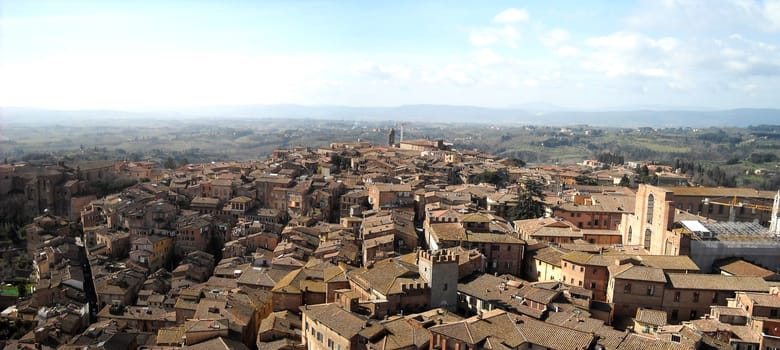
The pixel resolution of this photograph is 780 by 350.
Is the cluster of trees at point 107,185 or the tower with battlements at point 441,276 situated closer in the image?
the tower with battlements at point 441,276

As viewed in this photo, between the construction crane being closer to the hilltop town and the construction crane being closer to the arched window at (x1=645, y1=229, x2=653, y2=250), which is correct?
the hilltop town

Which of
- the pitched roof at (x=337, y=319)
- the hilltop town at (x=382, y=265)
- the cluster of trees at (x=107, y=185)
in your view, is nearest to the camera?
the pitched roof at (x=337, y=319)

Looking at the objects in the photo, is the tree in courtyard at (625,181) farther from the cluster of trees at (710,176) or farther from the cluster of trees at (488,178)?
the cluster of trees at (710,176)

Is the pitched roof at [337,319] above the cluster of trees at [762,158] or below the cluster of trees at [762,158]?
below

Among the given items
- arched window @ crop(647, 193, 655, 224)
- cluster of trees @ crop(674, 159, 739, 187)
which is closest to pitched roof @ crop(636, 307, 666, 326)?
arched window @ crop(647, 193, 655, 224)

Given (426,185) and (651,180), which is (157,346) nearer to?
(426,185)

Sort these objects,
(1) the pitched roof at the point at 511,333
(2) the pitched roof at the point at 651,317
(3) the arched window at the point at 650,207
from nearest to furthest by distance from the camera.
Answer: (1) the pitched roof at the point at 511,333 → (2) the pitched roof at the point at 651,317 → (3) the arched window at the point at 650,207

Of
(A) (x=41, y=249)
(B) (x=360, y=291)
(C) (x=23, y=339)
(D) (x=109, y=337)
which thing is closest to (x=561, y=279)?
(B) (x=360, y=291)

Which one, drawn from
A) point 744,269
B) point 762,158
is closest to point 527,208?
point 744,269

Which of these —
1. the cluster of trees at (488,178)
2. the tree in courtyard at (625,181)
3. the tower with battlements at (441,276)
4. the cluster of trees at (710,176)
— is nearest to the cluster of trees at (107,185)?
the cluster of trees at (488,178)

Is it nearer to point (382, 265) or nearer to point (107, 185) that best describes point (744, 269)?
point (382, 265)
